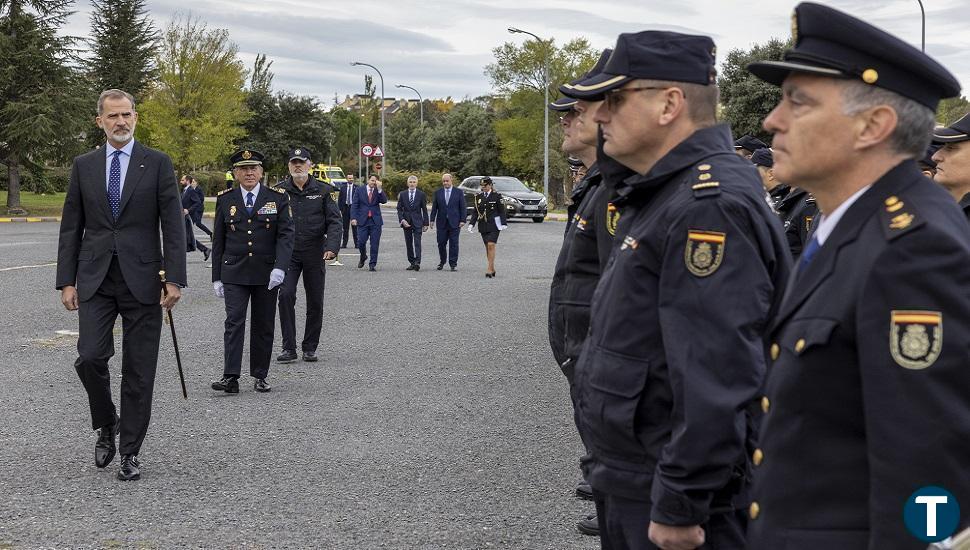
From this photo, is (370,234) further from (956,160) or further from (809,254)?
(809,254)

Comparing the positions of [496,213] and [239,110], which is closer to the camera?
[496,213]

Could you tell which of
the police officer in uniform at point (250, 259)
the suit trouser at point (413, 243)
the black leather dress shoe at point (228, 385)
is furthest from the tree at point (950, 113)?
the suit trouser at point (413, 243)

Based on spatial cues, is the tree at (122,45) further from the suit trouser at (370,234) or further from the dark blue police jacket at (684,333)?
the dark blue police jacket at (684,333)

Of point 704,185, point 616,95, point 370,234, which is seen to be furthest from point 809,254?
point 370,234

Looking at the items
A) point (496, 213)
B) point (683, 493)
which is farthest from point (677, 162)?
point (496, 213)

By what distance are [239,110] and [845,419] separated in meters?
54.8

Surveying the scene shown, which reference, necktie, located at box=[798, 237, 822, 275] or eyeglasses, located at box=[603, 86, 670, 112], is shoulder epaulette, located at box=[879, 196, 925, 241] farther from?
eyeglasses, located at box=[603, 86, 670, 112]

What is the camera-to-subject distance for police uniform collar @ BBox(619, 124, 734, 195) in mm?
2779

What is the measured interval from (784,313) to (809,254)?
0.48 ft

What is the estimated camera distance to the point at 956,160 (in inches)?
199

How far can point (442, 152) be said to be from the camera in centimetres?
7525

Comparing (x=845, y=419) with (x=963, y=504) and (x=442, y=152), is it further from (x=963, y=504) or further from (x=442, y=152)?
(x=442, y=152)

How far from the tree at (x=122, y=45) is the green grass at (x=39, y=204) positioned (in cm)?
706

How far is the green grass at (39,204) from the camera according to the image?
42188mm
